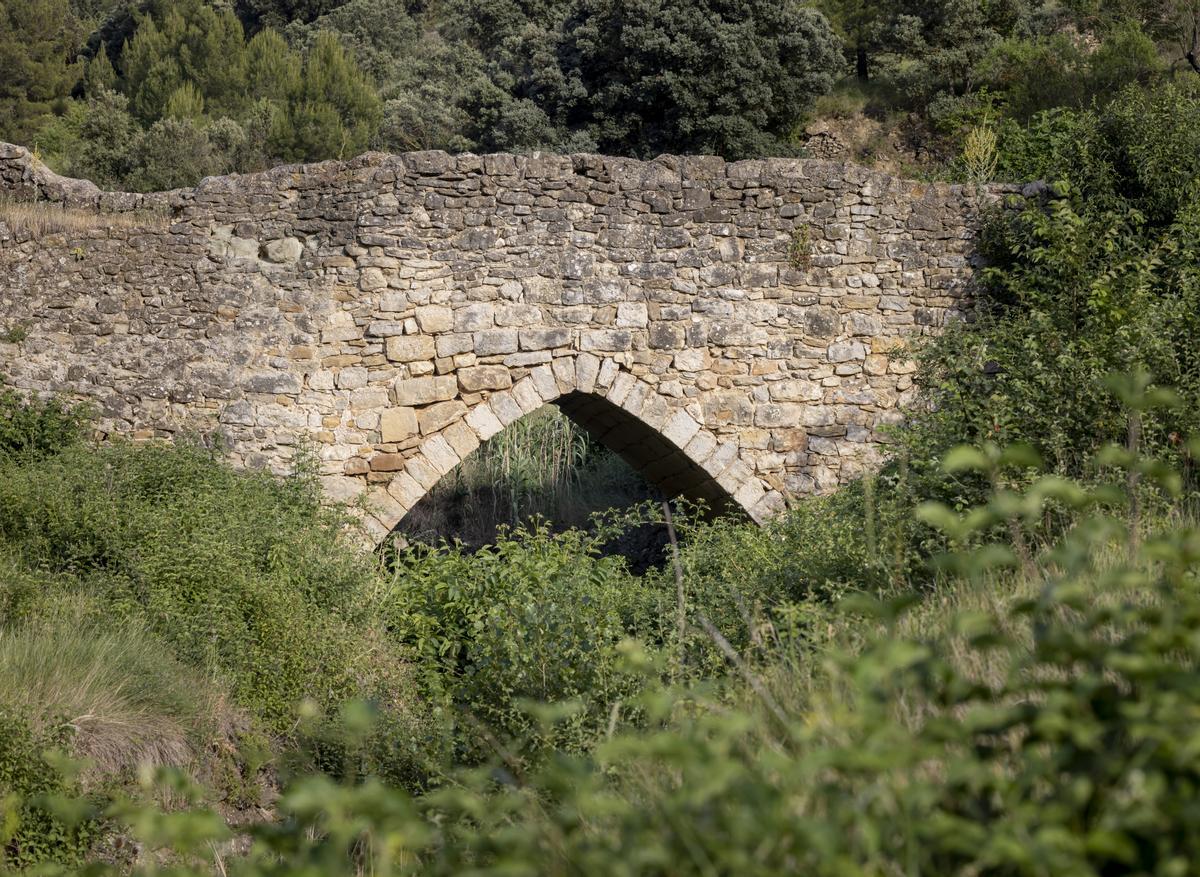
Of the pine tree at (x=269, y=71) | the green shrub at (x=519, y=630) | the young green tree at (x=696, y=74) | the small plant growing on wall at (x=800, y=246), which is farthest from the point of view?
the pine tree at (x=269, y=71)

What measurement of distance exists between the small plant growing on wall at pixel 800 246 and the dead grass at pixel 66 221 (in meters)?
4.21

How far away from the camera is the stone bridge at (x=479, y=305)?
8.42 m

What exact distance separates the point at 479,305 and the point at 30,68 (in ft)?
66.7

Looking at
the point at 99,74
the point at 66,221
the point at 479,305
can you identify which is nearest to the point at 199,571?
the point at 479,305

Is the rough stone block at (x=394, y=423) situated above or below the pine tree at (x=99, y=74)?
below

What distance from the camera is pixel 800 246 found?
8.92 m

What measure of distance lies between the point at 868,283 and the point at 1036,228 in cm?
117

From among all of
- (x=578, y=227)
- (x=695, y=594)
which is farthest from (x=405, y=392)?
(x=695, y=594)

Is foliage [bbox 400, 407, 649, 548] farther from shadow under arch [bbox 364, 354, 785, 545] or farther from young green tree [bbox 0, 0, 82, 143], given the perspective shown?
young green tree [bbox 0, 0, 82, 143]

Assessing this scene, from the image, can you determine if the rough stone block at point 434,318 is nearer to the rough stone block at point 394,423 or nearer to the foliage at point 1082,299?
the rough stone block at point 394,423

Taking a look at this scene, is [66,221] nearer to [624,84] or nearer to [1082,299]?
[1082,299]

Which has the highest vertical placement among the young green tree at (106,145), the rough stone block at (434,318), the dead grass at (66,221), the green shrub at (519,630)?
the young green tree at (106,145)

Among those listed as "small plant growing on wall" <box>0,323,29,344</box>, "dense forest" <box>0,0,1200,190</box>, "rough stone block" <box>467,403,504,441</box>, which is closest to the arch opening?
"rough stone block" <box>467,403,504,441</box>

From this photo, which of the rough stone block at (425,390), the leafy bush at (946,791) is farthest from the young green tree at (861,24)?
the leafy bush at (946,791)
